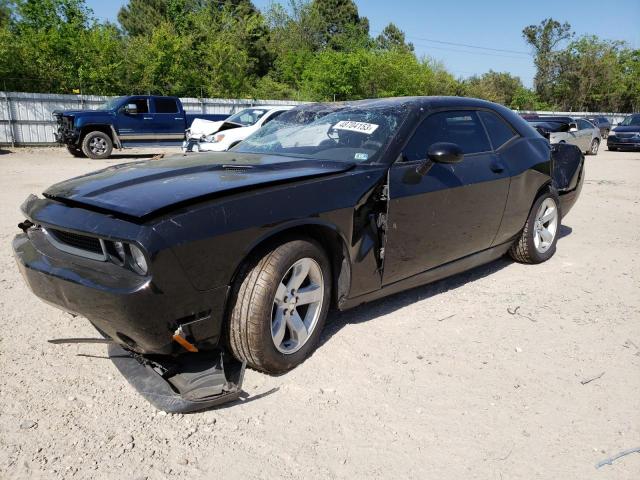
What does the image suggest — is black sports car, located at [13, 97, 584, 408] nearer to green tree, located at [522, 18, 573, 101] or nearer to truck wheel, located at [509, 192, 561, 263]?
truck wheel, located at [509, 192, 561, 263]

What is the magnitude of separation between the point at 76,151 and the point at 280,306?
592 inches

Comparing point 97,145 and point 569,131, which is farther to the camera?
point 569,131

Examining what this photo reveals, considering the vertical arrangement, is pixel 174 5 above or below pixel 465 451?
above

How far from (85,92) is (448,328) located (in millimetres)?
23225

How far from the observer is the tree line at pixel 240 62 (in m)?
22.2

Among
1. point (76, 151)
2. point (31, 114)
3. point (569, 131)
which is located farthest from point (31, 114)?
point (569, 131)

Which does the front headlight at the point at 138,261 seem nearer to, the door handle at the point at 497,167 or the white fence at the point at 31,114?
the door handle at the point at 497,167

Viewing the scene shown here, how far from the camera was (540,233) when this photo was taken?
5.05 m

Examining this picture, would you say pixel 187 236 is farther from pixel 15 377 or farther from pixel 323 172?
pixel 15 377

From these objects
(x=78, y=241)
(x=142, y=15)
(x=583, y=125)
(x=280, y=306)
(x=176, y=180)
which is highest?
(x=142, y=15)

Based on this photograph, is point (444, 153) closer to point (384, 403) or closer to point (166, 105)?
point (384, 403)

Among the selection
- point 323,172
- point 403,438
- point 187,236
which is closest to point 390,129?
point 323,172

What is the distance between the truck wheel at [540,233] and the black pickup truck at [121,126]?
43.9 feet

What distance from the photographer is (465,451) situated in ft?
7.57
